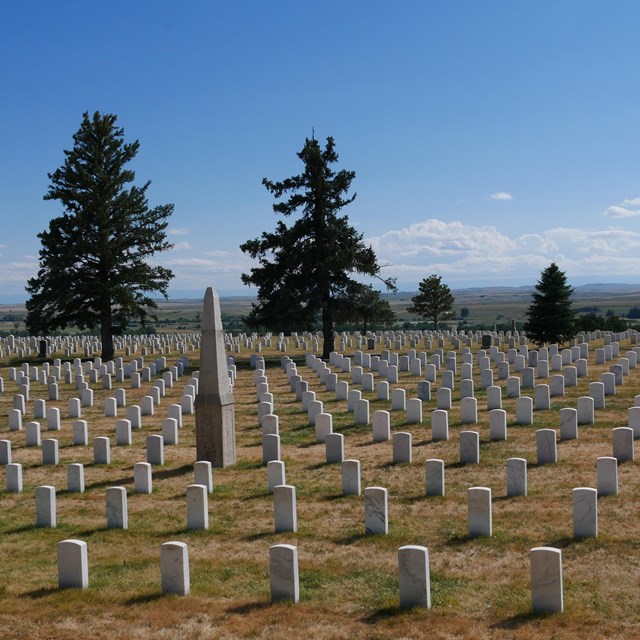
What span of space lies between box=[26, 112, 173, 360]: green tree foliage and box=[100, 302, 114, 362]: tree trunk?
2 cm

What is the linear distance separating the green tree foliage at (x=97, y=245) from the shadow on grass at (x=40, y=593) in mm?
29001

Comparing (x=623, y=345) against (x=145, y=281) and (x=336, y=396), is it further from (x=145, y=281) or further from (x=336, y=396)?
(x=145, y=281)

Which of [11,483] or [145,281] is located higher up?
[145,281]

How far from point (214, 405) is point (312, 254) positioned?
2071cm

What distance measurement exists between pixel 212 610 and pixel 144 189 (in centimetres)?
3377

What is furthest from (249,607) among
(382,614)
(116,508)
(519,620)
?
(116,508)

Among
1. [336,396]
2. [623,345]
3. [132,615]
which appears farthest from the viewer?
[623,345]

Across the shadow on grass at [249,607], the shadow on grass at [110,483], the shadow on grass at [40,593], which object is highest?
the shadow on grass at [110,483]

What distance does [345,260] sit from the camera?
112 feet

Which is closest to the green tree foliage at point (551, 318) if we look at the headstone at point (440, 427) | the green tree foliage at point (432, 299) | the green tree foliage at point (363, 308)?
the green tree foliage at point (363, 308)

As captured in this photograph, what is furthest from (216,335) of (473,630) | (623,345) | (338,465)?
(623,345)

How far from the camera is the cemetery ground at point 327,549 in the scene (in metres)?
7.24

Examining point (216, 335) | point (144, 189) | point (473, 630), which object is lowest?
point (473, 630)

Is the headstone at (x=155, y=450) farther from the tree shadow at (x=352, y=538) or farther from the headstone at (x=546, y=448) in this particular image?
the headstone at (x=546, y=448)
